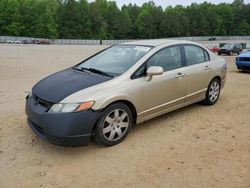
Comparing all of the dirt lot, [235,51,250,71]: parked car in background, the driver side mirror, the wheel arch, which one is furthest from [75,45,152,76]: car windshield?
[235,51,250,71]: parked car in background

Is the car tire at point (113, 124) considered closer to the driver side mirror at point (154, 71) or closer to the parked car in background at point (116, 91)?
the parked car in background at point (116, 91)

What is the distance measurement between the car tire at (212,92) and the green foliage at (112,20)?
9088cm

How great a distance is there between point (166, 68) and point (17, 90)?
4.85 m

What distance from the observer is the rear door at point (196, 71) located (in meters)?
5.20

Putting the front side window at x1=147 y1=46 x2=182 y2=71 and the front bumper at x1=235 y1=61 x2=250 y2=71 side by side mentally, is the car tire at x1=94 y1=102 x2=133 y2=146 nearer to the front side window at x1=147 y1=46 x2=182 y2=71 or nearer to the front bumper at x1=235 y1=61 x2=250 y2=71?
the front side window at x1=147 y1=46 x2=182 y2=71

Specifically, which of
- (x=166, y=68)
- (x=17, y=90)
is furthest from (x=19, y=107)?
(x=166, y=68)

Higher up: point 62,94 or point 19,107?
point 62,94

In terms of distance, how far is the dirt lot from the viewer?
3.23 metres

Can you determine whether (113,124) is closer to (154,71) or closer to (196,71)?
(154,71)

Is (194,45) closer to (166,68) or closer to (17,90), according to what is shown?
(166,68)

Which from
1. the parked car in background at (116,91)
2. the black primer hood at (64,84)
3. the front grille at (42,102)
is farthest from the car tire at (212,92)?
the front grille at (42,102)

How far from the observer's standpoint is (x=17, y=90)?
7848 mm

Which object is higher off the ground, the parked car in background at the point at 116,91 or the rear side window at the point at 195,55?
the rear side window at the point at 195,55

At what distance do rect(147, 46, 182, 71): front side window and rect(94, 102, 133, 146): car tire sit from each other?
0.92 m
